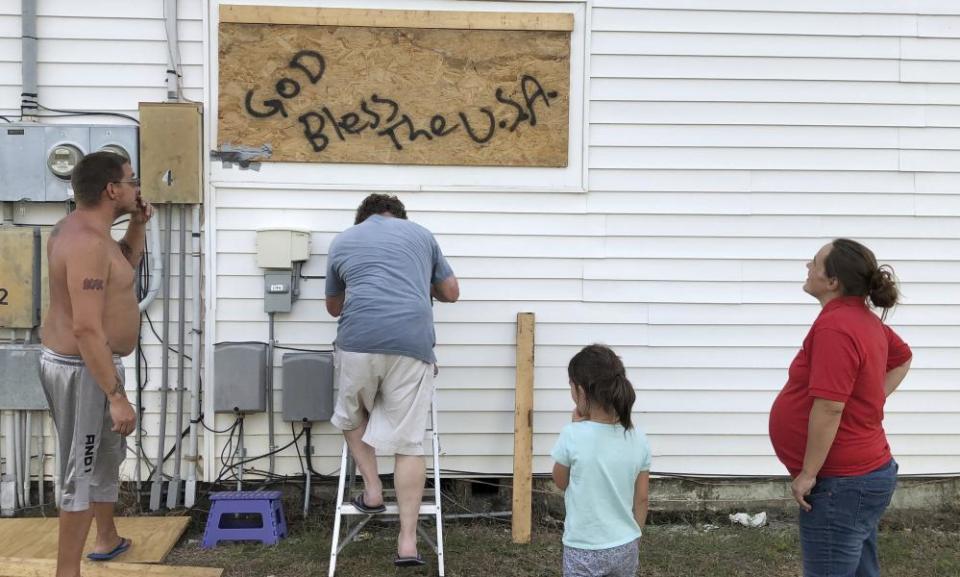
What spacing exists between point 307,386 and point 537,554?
5.24 feet

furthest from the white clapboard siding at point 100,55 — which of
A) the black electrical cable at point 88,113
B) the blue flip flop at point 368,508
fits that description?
the blue flip flop at point 368,508

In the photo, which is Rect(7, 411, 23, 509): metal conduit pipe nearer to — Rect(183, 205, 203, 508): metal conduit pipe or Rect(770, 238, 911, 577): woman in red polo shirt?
Rect(183, 205, 203, 508): metal conduit pipe

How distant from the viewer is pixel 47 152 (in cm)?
474

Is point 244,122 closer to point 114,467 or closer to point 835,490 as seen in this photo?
point 114,467

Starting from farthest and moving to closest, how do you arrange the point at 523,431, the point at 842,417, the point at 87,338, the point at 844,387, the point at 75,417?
the point at 523,431 → the point at 75,417 → the point at 87,338 → the point at 842,417 → the point at 844,387

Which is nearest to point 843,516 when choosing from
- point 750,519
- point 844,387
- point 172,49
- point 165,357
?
point 844,387

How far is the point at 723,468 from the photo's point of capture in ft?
16.8

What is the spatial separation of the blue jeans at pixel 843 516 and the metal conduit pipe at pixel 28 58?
14.9 feet

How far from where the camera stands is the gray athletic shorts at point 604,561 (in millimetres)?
2756

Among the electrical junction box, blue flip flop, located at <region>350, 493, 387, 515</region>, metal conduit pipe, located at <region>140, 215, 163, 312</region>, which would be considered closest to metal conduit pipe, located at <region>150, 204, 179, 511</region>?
metal conduit pipe, located at <region>140, 215, 163, 312</region>

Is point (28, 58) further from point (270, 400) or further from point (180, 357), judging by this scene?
point (270, 400)

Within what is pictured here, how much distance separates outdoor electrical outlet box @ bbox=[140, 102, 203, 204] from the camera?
186 inches

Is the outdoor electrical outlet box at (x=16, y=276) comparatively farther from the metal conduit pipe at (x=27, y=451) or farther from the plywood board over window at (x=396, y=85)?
the plywood board over window at (x=396, y=85)

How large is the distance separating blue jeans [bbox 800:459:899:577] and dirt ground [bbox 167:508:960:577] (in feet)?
5.06
